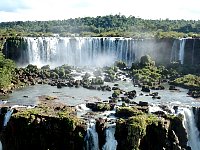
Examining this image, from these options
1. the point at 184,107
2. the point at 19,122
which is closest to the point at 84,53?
the point at 184,107

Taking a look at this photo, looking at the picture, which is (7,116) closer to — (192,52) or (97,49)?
(97,49)

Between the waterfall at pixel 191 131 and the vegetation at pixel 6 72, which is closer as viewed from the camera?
the waterfall at pixel 191 131

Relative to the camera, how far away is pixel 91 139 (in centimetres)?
3162

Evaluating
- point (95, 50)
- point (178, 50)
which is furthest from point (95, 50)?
point (178, 50)

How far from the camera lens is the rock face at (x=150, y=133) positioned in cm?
3052

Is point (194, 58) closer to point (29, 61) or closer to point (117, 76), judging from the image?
point (117, 76)

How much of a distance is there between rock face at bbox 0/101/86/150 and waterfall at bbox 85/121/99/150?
1.29 feet

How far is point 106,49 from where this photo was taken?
65500 mm

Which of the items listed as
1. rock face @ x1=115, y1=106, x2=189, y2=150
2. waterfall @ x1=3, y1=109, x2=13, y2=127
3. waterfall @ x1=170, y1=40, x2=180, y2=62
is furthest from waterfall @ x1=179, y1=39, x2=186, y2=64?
waterfall @ x1=3, y1=109, x2=13, y2=127

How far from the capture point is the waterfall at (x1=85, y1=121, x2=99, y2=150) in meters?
31.5

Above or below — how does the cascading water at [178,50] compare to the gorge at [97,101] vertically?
above

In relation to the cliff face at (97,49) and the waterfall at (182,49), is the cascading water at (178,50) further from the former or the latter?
the cliff face at (97,49)

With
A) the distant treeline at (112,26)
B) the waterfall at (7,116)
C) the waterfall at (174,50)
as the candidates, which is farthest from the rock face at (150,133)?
the distant treeline at (112,26)

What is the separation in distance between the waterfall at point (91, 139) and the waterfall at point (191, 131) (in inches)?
328
